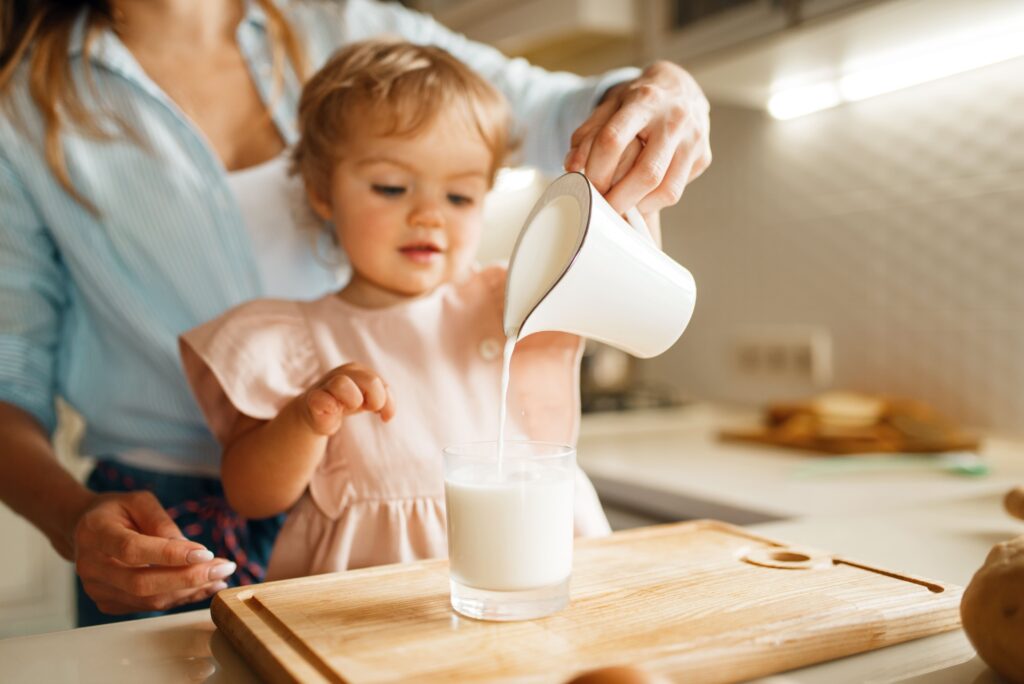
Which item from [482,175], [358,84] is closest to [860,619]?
[482,175]

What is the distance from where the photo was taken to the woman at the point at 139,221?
3.51 ft

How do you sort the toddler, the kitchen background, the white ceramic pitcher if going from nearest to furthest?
1. the white ceramic pitcher
2. the toddler
3. the kitchen background

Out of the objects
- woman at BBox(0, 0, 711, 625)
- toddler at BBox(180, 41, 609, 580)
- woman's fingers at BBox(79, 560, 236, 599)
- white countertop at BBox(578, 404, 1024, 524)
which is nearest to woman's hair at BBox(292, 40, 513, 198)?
toddler at BBox(180, 41, 609, 580)

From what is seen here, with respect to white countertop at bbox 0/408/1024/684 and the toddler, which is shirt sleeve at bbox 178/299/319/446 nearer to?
the toddler

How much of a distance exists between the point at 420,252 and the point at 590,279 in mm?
335

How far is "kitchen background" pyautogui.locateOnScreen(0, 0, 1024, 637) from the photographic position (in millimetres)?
1708

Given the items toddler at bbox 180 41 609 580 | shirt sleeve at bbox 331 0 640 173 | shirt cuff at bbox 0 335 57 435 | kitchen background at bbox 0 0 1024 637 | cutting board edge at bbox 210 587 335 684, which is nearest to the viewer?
cutting board edge at bbox 210 587 335 684

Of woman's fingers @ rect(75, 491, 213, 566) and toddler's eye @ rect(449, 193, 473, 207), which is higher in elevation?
toddler's eye @ rect(449, 193, 473, 207)

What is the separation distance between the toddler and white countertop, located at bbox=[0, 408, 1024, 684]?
0.18 meters

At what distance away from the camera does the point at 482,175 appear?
1018 mm

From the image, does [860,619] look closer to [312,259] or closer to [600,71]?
[312,259]

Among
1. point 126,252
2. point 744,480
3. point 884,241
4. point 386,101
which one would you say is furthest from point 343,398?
point 884,241

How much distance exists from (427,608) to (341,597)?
0.25 ft

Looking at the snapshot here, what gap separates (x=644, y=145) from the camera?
83cm
